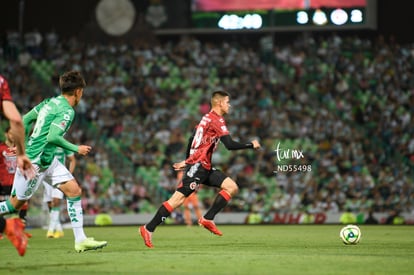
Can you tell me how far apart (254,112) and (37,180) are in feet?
64.9

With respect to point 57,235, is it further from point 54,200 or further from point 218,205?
point 218,205

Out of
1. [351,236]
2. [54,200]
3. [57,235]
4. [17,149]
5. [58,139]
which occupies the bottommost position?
[57,235]

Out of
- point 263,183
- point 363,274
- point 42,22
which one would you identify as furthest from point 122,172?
point 363,274

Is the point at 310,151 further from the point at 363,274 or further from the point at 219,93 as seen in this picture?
the point at 363,274

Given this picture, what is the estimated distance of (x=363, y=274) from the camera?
30.1ft

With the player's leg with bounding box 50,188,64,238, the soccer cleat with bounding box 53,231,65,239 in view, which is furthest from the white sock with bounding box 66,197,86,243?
the soccer cleat with bounding box 53,231,65,239

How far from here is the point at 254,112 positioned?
31.0m

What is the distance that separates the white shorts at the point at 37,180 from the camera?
37.9 feet

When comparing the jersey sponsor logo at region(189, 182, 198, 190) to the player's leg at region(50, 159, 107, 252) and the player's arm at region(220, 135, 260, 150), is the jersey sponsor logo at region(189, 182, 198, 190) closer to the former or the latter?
the player's arm at region(220, 135, 260, 150)

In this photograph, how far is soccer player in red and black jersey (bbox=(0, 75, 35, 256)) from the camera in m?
9.30

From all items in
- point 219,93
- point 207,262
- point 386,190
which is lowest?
point 386,190

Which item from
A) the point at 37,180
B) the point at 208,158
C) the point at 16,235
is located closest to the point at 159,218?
the point at 208,158

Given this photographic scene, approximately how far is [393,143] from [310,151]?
2949 millimetres

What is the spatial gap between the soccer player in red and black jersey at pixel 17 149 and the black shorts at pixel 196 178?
483 centimetres
